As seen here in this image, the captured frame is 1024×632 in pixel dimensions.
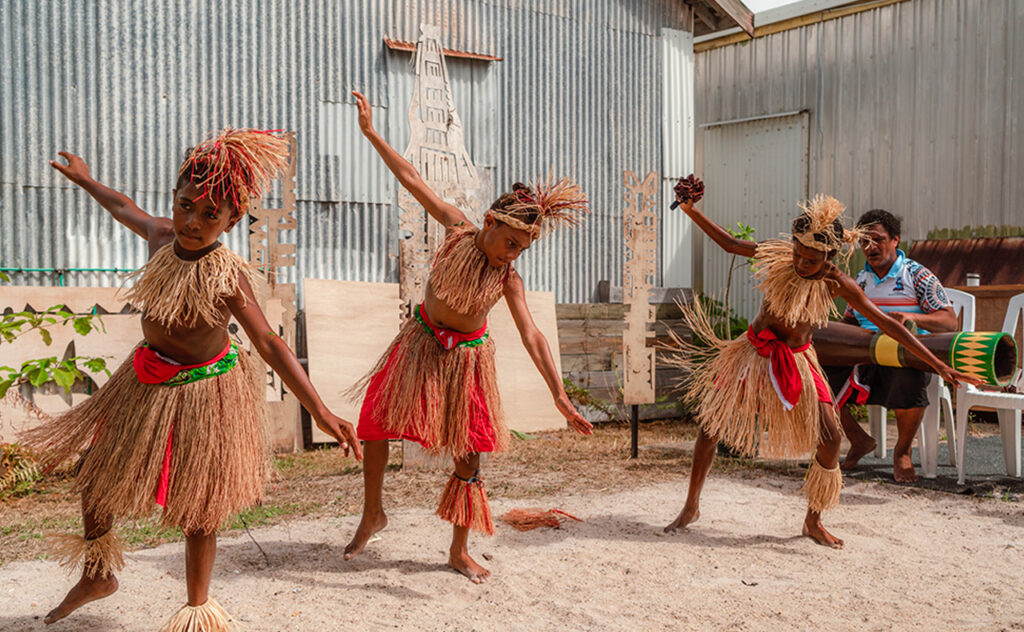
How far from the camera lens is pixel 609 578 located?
3.52m

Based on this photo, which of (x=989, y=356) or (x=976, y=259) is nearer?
(x=989, y=356)

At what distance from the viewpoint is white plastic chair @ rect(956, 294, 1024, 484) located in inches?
202

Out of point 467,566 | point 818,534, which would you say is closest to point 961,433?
point 818,534

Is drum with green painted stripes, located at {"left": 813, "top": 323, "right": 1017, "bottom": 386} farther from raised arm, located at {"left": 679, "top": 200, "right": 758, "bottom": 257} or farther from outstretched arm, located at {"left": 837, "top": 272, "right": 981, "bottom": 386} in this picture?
raised arm, located at {"left": 679, "top": 200, "right": 758, "bottom": 257}

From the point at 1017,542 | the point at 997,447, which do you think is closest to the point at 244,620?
the point at 1017,542

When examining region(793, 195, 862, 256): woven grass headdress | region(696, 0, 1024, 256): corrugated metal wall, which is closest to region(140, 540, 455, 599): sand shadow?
region(793, 195, 862, 256): woven grass headdress

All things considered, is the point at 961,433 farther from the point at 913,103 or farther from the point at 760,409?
the point at 913,103

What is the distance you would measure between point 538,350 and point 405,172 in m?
0.91

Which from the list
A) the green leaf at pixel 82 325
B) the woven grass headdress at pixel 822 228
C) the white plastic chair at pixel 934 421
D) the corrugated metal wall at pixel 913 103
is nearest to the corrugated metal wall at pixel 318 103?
the green leaf at pixel 82 325

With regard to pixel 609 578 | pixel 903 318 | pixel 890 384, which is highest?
pixel 903 318

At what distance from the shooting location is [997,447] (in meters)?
6.41

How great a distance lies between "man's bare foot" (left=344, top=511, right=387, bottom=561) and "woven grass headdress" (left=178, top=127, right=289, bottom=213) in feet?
5.27

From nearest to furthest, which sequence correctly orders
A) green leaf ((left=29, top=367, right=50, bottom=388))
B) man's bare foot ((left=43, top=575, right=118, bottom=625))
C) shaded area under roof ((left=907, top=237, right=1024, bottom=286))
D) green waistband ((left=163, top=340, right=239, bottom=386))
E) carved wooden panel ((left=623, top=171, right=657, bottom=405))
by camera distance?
1. green waistband ((left=163, top=340, right=239, bottom=386))
2. man's bare foot ((left=43, top=575, right=118, bottom=625))
3. green leaf ((left=29, top=367, right=50, bottom=388))
4. carved wooden panel ((left=623, top=171, right=657, bottom=405))
5. shaded area under roof ((left=907, top=237, right=1024, bottom=286))

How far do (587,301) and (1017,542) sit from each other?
13.5 ft
